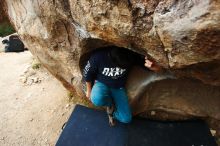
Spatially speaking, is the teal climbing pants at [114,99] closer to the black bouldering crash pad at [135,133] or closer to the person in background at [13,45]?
the black bouldering crash pad at [135,133]

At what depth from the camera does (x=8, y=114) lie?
5.59m

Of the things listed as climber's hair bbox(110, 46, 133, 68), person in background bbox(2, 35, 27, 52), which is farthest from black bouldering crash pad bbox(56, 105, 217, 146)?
person in background bbox(2, 35, 27, 52)

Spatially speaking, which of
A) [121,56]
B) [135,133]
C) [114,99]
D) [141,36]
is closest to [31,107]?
[114,99]

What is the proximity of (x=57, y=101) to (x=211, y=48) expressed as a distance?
344 centimetres

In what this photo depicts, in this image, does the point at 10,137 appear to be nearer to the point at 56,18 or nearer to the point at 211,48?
the point at 56,18

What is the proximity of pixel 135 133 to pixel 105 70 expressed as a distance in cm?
101

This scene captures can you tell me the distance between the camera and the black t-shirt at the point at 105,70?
3.96 m

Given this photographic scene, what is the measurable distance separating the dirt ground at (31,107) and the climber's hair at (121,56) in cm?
170

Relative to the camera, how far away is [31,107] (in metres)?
5.63

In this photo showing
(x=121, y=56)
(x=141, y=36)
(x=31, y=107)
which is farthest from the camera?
(x=31, y=107)

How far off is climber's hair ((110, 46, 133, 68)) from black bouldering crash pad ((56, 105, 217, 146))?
0.99 metres

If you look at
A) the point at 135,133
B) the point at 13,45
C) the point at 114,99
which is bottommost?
the point at 13,45

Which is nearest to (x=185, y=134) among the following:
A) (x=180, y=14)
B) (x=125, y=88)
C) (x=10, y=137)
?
(x=125, y=88)

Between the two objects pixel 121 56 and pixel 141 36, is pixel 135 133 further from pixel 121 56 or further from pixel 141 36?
pixel 141 36
